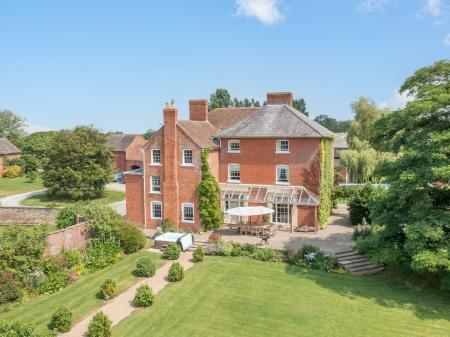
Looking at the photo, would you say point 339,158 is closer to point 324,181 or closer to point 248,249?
point 324,181

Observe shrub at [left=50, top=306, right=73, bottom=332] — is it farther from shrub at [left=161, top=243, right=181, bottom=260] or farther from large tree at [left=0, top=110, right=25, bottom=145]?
large tree at [left=0, top=110, right=25, bottom=145]

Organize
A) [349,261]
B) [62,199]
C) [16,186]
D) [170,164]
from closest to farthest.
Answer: [349,261] → [170,164] → [62,199] → [16,186]

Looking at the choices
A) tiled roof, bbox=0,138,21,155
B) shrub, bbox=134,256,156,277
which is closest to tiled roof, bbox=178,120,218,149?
shrub, bbox=134,256,156,277

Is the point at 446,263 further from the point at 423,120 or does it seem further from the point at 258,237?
the point at 258,237

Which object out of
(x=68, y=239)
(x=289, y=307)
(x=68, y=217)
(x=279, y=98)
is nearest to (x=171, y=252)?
(x=68, y=239)

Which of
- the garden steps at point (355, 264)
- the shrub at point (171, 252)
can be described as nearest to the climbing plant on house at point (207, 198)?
the shrub at point (171, 252)

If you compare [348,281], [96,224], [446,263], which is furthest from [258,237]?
[446,263]

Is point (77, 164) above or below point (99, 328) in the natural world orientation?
above
